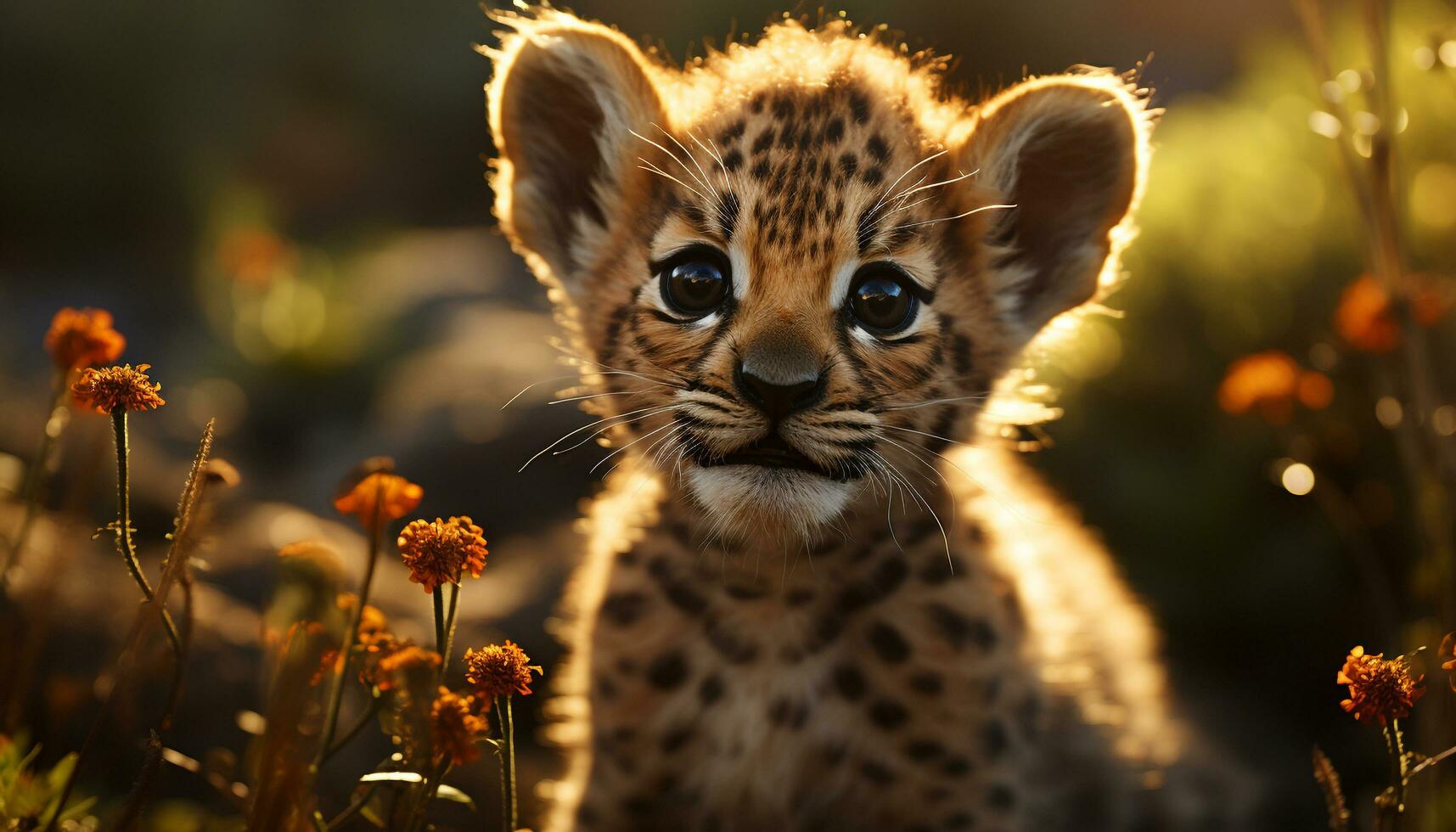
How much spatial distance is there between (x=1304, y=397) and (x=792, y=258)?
151 cm

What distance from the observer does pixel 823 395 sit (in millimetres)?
2576

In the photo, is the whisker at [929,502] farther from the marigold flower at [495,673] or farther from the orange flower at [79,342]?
the orange flower at [79,342]

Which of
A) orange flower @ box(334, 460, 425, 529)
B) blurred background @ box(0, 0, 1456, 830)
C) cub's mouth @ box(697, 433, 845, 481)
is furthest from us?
blurred background @ box(0, 0, 1456, 830)

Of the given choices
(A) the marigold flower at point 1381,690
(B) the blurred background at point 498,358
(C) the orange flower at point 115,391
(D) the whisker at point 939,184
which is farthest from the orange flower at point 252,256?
(A) the marigold flower at point 1381,690

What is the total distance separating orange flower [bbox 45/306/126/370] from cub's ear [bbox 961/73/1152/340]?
76.8 inches

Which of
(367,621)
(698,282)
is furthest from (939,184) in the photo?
(367,621)

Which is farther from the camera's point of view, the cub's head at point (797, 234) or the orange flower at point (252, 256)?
the orange flower at point (252, 256)

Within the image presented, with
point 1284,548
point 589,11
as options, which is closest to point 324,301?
point 589,11

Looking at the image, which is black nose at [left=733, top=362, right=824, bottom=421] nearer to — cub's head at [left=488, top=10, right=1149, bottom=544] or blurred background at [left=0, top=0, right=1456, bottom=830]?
cub's head at [left=488, top=10, right=1149, bottom=544]

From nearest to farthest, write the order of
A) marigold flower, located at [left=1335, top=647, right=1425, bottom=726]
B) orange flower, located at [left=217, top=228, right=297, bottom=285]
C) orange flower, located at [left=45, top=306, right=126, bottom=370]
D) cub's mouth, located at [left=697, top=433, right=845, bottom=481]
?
marigold flower, located at [left=1335, top=647, right=1425, bottom=726]
orange flower, located at [left=45, top=306, right=126, bottom=370]
cub's mouth, located at [left=697, top=433, right=845, bottom=481]
orange flower, located at [left=217, top=228, right=297, bottom=285]

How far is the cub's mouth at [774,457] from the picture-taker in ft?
8.52

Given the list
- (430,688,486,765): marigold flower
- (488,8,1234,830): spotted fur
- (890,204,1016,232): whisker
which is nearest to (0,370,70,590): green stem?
(430,688,486,765): marigold flower

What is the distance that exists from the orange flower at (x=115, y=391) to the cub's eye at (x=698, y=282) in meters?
1.27

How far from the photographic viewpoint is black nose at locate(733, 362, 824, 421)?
2.49 m
